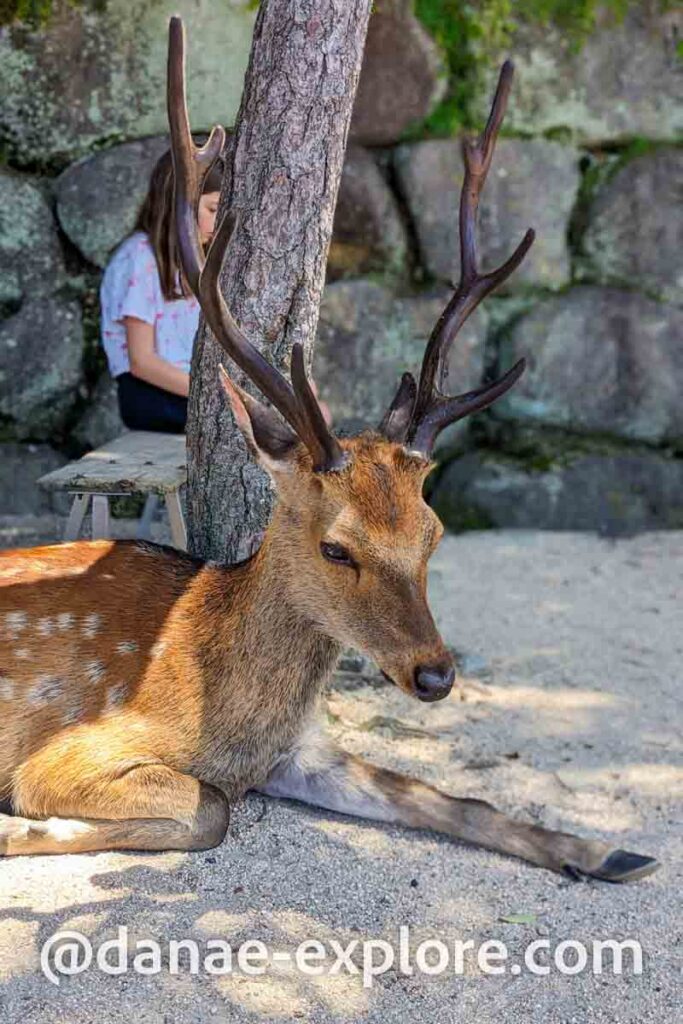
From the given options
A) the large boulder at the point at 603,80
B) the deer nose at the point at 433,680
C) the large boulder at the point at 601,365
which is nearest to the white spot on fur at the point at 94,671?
the deer nose at the point at 433,680

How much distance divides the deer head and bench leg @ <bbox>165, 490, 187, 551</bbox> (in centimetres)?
76

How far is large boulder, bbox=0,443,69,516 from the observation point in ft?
20.0

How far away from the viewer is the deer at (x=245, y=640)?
318 cm

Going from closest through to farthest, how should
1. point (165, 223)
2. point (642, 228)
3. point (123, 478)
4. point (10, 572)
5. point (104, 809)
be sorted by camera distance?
point (104, 809) → point (10, 572) → point (123, 478) → point (165, 223) → point (642, 228)

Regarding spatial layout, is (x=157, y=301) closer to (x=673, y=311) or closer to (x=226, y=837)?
(x=226, y=837)

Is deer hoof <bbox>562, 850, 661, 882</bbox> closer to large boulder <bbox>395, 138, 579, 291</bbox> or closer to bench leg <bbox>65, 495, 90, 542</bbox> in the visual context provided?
bench leg <bbox>65, 495, 90, 542</bbox>

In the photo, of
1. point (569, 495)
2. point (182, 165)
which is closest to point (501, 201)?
point (569, 495)

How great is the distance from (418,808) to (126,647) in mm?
877

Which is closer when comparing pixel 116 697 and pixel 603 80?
pixel 116 697

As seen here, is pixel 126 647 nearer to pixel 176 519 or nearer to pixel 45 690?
pixel 45 690

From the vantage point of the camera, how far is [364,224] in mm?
A: 6195

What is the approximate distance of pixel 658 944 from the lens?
121 inches

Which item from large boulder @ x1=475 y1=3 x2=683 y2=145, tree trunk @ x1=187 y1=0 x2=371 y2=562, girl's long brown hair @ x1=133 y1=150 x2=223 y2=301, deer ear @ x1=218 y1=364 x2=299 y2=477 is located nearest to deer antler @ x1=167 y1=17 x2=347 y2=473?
deer ear @ x1=218 y1=364 x2=299 y2=477

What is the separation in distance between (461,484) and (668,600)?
4.27 ft
